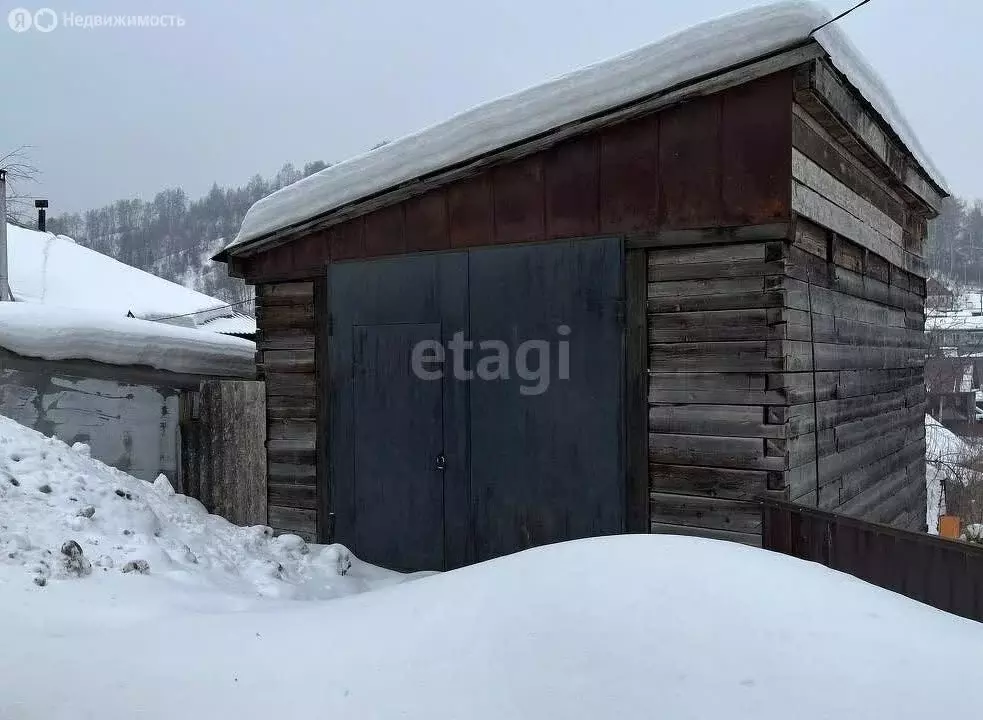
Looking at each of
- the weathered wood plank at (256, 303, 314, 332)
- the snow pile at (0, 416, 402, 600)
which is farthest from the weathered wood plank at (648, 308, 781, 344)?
the weathered wood plank at (256, 303, 314, 332)

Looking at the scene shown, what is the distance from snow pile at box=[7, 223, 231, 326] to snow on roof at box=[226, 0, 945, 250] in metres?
28.1

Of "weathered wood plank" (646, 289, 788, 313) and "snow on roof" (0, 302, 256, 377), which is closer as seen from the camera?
"weathered wood plank" (646, 289, 788, 313)

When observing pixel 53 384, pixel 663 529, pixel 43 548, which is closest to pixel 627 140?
pixel 663 529

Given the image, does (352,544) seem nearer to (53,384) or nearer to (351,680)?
(53,384)

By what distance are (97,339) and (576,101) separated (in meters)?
5.16

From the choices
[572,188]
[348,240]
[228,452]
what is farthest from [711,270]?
[228,452]

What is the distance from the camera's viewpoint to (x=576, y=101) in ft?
16.7

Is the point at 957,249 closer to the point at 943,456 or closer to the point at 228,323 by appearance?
the point at 943,456

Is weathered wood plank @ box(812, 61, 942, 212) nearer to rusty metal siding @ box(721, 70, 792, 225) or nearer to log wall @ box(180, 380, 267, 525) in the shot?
rusty metal siding @ box(721, 70, 792, 225)

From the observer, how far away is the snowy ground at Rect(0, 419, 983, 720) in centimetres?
204

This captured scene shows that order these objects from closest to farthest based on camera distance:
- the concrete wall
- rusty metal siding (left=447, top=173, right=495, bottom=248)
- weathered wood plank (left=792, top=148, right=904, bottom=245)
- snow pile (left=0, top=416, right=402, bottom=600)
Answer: snow pile (left=0, top=416, right=402, bottom=600)
weathered wood plank (left=792, top=148, right=904, bottom=245)
rusty metal siding (left=447, top=173, right=495, bottom=248)
the concrete wall

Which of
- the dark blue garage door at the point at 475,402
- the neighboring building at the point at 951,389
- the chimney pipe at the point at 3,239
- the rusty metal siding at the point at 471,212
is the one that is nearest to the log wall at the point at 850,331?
the dark blue garage door at the point at 475,402

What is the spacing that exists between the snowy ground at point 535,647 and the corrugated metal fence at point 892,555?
50 cm

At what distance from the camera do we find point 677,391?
4.94 m
